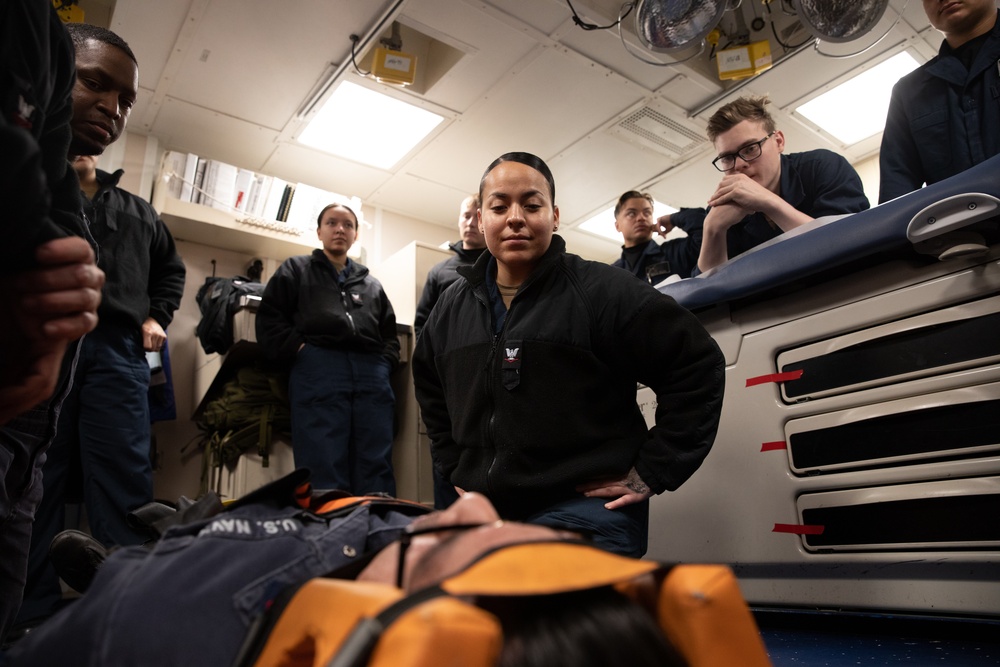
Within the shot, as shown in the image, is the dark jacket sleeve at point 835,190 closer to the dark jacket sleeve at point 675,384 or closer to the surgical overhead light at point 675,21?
the surgical overhead light at point 675,21

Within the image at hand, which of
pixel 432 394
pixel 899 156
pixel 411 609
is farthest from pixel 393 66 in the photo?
pixel 411 609

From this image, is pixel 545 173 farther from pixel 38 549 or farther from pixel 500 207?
pixel 38 549

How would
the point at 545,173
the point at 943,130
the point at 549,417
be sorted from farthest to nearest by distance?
the point at 943,130, the point at 545,173, the point at 549,417

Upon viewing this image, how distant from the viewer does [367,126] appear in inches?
167

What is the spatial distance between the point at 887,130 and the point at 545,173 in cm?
122

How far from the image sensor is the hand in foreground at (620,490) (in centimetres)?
138

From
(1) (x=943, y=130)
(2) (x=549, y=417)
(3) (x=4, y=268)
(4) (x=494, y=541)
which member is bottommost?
(4) (x=494, y=541)

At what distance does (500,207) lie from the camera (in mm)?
1649

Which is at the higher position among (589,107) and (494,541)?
(589,107)

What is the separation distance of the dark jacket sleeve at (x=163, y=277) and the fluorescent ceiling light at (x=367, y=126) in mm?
1599

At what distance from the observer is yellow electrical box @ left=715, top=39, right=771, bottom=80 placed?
3.43 meters

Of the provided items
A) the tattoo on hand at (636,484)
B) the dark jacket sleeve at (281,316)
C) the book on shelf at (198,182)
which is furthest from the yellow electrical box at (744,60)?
the book on shelf at (198,182)

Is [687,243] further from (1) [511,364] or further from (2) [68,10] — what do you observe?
(2) [68,10]

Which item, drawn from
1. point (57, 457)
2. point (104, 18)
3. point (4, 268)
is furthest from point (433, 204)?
point (4, 268)
